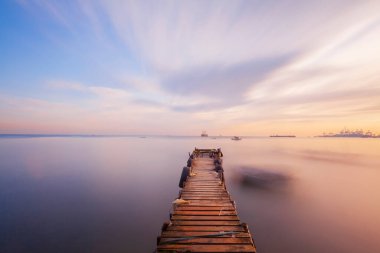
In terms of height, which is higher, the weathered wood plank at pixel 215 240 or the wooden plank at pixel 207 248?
the weathered wood plank at pixel 215 240

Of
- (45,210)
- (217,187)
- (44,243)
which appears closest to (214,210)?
(217,187)

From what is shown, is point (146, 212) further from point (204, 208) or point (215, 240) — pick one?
point (215, 240)

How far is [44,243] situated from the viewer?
13438 mm

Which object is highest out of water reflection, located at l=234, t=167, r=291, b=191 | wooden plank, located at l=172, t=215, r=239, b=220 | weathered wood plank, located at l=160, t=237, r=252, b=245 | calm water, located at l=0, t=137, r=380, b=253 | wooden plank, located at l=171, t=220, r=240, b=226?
wooden plank, located at l=172, t=215, r=239, b=220

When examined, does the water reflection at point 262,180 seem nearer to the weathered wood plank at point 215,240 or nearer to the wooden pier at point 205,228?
the wooden pier at point 205,228

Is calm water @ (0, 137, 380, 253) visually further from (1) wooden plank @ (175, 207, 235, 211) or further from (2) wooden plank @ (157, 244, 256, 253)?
(2) wooden plank @ (157, 244, 256, 253)

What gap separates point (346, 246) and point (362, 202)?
13.3m

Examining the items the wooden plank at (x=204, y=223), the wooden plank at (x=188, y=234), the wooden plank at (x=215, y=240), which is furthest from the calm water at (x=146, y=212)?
the wooden plank at (x=215, y=240)

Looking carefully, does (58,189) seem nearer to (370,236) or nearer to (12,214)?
(12,214)

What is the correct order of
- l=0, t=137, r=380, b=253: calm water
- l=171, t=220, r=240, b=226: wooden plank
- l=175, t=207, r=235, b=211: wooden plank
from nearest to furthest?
l=171, t=220, r=240, b=226: wooden plank, l=175, t=207, r=235, b=211: wooden plank, l=0, t=137, r=380, b=253: calm water

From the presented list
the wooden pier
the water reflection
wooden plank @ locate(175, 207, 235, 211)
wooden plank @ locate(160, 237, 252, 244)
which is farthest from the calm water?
wooden plank @ locate(160, 237, 252, 244)

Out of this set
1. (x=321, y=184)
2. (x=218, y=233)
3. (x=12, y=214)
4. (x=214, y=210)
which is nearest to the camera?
(x=218, y=233)

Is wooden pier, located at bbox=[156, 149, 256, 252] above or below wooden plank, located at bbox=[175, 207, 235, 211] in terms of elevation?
below

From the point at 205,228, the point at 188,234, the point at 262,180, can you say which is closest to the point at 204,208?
the point at 205,228
